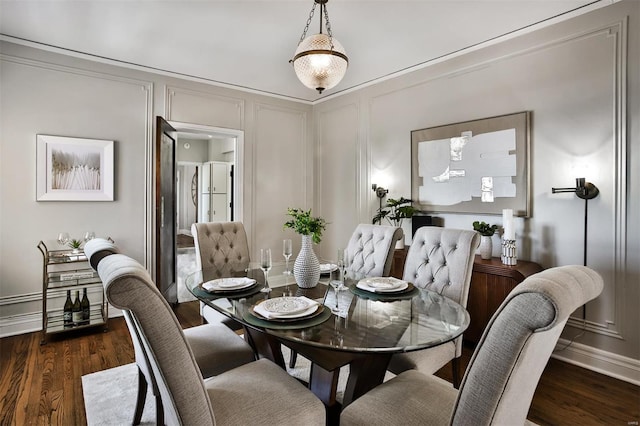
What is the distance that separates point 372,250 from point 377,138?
2017 mm

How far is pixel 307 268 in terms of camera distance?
204 centimetres

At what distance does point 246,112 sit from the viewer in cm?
456

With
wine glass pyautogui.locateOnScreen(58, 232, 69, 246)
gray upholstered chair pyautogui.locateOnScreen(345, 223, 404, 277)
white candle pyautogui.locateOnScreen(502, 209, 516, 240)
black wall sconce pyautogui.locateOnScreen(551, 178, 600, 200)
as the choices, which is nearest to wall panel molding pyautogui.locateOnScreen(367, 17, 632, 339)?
black wall sconce pyautogui.locateOnScreen(551, 178, 600, 200)

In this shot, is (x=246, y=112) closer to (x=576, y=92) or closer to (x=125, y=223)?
(x=125, y=223)

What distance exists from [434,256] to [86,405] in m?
2.28

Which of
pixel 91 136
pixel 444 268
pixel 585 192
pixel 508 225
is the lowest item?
pixel 444 268

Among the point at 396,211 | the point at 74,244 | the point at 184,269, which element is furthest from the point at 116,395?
the point at 184,269

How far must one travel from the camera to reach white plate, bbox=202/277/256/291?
6.35 ft

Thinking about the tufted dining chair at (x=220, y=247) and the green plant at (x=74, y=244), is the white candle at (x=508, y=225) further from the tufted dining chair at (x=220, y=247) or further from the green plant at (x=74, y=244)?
the green plant at (x=74, y=244)

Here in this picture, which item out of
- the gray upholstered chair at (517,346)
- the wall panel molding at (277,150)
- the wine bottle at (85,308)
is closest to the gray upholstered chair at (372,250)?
the gray upholstered chair at (517,346)

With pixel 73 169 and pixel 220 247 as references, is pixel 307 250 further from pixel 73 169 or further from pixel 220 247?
pixel 73 169

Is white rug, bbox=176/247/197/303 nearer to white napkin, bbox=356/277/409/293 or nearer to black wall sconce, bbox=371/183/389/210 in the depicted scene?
black wall sconce, bbox=371/183/389/210

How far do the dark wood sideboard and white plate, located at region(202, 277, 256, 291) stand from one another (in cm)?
181

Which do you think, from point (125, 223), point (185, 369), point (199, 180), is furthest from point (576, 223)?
point (199, 180)
